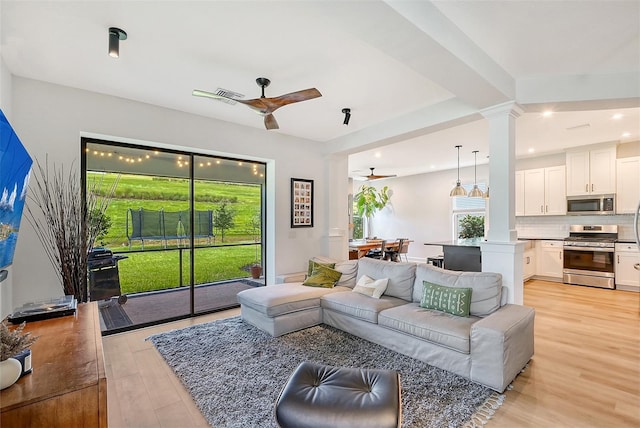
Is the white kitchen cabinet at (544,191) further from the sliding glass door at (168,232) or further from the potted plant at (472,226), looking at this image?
the sliding glass door at (168,232)

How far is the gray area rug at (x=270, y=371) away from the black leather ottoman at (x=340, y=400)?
0.46 m

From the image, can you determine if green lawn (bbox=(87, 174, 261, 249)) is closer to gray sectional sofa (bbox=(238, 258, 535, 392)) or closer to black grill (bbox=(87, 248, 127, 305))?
black grill (bbox=(87, 248, 127, 305))

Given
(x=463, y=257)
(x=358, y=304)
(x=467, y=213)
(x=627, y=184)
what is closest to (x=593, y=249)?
(x=627, y=184)

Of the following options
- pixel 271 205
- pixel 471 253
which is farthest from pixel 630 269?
pixel 271 205

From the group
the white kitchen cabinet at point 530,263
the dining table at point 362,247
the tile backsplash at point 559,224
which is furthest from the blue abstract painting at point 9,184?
the tile backsplash at point 559,224

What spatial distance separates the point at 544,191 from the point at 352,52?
20.0 feet

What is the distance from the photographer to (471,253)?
5215mm

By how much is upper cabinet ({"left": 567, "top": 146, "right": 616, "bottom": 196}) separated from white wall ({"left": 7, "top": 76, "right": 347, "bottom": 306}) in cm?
465

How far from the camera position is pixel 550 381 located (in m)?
2.51

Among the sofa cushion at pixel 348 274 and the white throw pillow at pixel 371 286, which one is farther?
the sofa cushion at pixel 348 274

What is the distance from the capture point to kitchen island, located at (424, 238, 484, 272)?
5145 mm

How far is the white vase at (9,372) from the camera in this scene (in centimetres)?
116

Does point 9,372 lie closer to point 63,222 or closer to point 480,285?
point 63,222

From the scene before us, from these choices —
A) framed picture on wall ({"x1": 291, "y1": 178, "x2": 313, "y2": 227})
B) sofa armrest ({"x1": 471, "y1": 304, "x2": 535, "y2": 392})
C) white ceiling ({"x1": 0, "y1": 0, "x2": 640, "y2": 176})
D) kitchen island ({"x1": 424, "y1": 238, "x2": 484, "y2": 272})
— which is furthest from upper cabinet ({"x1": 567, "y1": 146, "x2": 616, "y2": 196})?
framed picture on wall ({"x1": 291, "y1": 178, "x2": 313, "y2": 227})
